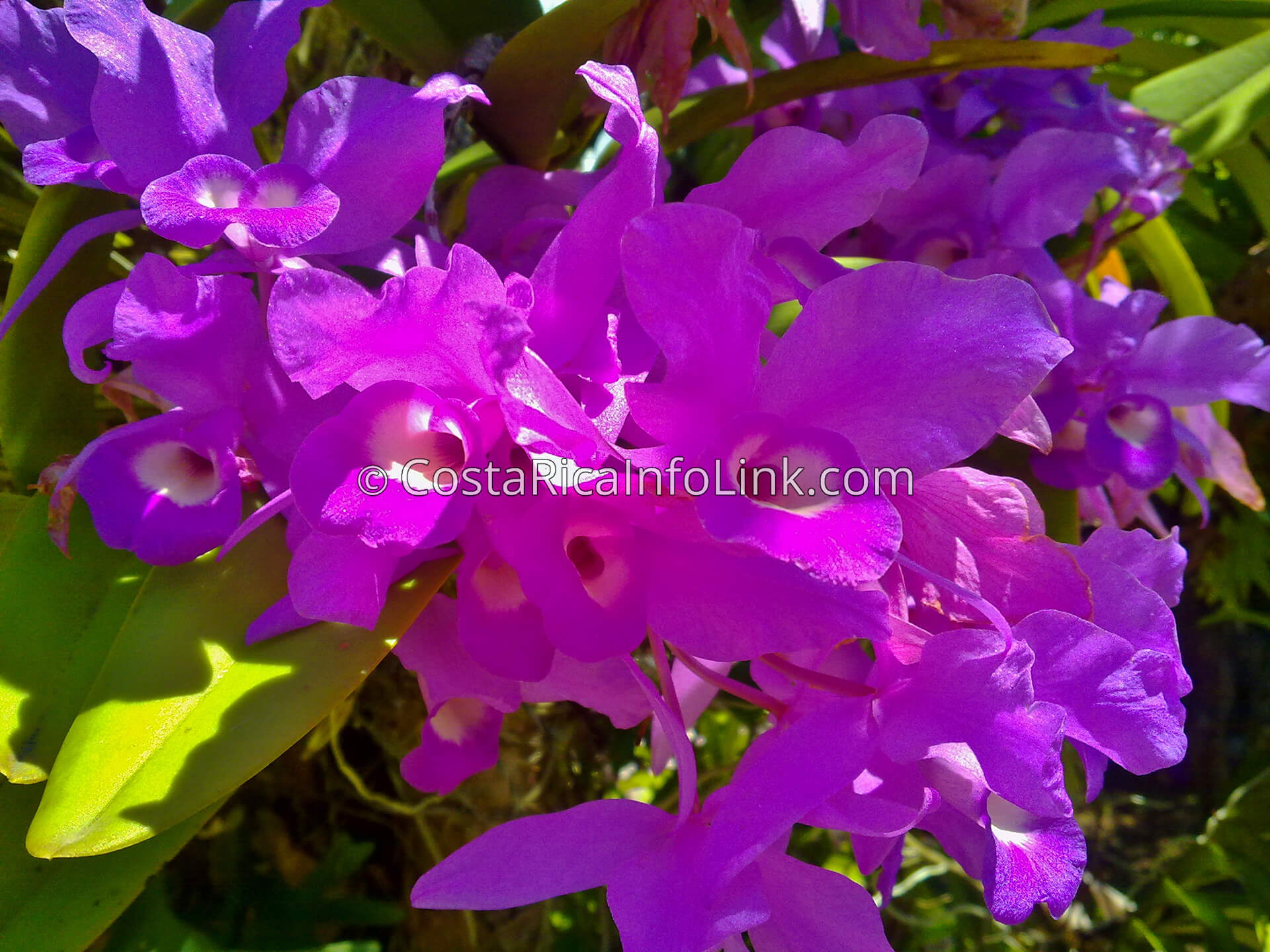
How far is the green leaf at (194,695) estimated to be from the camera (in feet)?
0.95

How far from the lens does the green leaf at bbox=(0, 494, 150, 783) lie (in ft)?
1.06

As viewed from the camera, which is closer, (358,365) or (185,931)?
(358,365)

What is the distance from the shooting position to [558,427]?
0.26m

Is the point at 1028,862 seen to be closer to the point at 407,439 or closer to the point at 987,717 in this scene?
the point at 987,717

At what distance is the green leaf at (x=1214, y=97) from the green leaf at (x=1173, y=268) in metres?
0.07

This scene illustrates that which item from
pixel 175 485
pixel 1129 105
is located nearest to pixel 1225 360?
pixel 1129 105

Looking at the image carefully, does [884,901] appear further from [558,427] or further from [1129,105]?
[1129,105]

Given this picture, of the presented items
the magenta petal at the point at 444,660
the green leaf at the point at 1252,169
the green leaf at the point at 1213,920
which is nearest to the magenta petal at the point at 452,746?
the magenta petal at the point at 444,660

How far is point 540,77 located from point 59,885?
15.5 inches

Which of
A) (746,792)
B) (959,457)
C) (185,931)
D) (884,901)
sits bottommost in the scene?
(185,931)

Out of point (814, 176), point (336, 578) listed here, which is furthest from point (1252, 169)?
point (336, 578)

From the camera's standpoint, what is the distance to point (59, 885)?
333 millimetres

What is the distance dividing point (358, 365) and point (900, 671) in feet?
0.68

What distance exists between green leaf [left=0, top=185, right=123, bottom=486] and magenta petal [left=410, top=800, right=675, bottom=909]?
0.26m
